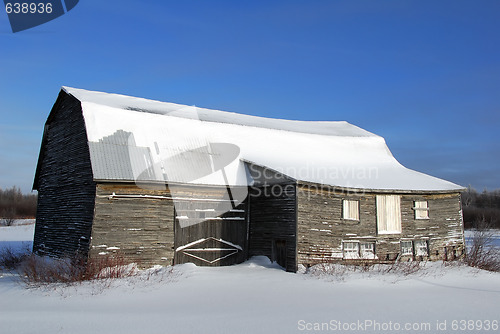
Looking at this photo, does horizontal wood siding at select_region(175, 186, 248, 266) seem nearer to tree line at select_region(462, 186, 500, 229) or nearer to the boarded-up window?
the boarded-up window

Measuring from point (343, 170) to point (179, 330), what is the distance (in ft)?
41.5

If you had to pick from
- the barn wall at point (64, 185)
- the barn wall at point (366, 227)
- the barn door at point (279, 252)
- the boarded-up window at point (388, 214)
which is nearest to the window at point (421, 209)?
the barn wall at point (366, 227)

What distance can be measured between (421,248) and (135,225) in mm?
12909

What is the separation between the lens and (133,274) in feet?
45.1

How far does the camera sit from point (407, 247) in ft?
61.3

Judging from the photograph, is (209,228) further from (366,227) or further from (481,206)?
(481,206)

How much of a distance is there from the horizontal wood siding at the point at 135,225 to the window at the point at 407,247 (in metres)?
10.4

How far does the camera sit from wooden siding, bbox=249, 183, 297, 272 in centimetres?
1567

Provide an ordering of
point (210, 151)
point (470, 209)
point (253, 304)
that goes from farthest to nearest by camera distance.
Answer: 1. point (470, 209)
2. point (210, 151)
3. point (253, 304)

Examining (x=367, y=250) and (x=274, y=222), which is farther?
(x=367, y=250)

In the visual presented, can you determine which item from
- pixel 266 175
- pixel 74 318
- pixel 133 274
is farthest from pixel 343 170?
pixel 74 318

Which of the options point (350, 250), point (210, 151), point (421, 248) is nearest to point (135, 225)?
point (210, 151)

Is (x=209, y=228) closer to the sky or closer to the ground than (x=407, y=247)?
closer to the sky

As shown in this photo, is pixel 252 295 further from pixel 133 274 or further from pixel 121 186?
pixel 121 186
